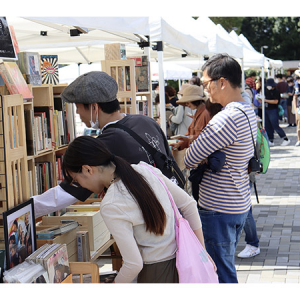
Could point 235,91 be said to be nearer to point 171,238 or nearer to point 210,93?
point 210,93

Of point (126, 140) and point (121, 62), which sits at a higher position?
point (121, 62)

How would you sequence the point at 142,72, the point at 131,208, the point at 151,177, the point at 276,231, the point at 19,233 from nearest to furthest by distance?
the point at 131,208 → the point at 151,177 → the point at 19,233 → the point at 142,72 → the point at 276,231

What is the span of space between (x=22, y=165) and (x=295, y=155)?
11.6 metres

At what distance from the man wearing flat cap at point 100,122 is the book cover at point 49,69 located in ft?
4.45

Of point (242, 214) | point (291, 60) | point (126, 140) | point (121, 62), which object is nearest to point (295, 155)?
point (121, 62)

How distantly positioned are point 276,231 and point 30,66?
4.32 metres

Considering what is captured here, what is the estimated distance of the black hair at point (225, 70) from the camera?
344 centimetres

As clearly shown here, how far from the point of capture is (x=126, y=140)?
2848 mm

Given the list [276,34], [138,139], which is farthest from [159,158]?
[276,34]

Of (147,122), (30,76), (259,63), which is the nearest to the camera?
(147,122)

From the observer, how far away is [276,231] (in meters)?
6.77

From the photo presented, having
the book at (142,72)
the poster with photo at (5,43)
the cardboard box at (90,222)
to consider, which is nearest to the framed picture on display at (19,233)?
the cardboard box at (90,222)

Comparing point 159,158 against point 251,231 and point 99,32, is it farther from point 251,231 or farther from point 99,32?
point 99,32
